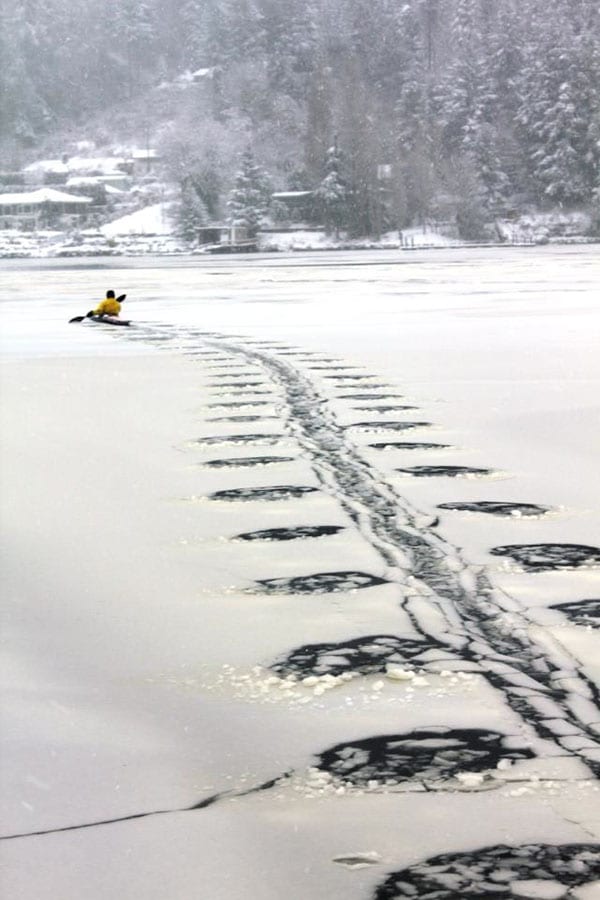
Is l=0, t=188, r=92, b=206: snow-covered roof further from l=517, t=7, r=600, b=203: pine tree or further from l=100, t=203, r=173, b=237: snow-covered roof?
l=517, t=7, r=600, b=203: pine tree

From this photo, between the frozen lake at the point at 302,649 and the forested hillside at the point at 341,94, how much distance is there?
82.1 m

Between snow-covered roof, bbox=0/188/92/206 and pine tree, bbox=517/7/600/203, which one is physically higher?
pine tree, bbox=517/7/600/203

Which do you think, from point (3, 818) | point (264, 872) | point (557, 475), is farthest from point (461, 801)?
point (557, 475)

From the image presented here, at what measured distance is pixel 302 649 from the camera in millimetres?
4215

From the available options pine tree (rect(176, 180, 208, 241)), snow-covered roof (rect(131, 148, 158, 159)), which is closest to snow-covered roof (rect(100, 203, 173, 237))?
pine tree (rect(176, 180, 208, 241))

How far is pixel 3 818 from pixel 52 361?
11836 mm

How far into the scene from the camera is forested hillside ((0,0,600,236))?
9375 cm

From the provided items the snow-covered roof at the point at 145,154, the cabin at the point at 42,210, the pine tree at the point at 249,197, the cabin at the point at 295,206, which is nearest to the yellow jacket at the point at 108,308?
the pine tree at the point at 249,197

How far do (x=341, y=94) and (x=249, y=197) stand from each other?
30878 mm

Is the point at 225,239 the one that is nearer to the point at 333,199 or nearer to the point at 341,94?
the point at 333,199

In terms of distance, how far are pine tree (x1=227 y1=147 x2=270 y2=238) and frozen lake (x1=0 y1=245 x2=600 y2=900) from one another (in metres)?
78.0

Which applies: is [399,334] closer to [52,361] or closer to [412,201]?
[52,361]

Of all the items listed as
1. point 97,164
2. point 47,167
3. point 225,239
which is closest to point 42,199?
point 47,167

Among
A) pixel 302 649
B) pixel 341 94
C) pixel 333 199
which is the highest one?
pixel 341 94
